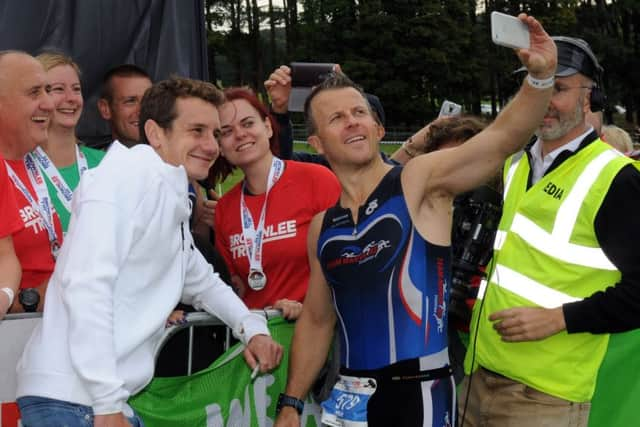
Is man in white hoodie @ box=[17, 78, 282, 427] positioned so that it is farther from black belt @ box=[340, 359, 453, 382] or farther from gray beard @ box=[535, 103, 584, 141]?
gray beard @ box=[535, 103, 584, 141]

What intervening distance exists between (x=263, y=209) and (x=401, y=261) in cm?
135

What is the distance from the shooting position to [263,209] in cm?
425

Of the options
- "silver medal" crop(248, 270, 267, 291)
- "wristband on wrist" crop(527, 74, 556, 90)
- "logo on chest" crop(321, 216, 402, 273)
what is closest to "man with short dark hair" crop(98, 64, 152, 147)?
"silver medal" crop(248, 270, 267, 291)

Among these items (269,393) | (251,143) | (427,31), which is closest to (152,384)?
(269,393)

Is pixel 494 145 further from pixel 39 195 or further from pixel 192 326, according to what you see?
pixel 39 195

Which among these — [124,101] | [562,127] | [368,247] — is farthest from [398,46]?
[368,247]

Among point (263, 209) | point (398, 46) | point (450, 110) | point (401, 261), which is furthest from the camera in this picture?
point (398, 46)

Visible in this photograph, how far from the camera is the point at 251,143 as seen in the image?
173 inches

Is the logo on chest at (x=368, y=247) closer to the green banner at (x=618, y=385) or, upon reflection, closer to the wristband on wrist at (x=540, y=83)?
the wristband on wrist at (x=540, y=83)

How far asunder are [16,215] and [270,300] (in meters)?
1.34

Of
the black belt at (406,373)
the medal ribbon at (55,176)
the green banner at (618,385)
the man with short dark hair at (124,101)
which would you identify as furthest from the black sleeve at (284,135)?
the green banner at (618,385)

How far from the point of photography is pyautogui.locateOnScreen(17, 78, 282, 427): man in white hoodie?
2.51 meters

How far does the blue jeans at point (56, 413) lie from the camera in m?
2.62

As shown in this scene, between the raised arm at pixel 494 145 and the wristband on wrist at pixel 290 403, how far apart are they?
99 cm
